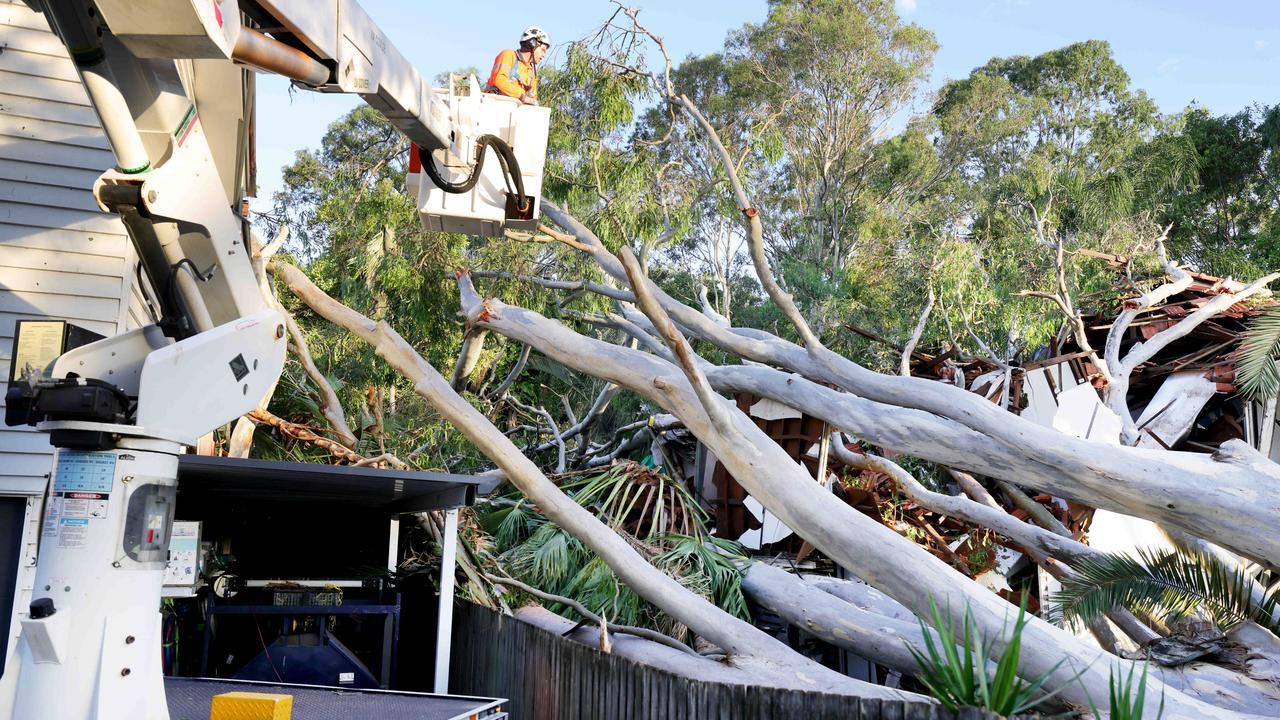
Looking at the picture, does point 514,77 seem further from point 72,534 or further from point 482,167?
point 72,534

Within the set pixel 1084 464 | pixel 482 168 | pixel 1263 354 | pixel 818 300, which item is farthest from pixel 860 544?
pixel 818 300

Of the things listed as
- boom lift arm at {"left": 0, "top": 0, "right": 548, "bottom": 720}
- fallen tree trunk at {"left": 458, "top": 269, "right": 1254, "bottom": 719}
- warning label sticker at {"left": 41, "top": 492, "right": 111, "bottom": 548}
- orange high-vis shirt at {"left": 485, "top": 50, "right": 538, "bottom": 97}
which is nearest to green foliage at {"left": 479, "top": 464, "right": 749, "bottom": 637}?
fallen tree trunk at {"left": 458, "top": 269, "right": 1254, "bottom": 719}

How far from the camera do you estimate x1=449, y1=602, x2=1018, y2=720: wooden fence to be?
→ 161 inches

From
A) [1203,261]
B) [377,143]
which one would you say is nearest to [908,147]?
[1203,261]

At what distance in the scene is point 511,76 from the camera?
6.34 m

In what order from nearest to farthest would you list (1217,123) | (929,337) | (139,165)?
(139,165) → (929,337) → (1217,123)

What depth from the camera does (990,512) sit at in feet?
31.8

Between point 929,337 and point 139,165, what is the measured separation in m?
15.8

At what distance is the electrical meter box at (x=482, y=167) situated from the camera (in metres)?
5.84

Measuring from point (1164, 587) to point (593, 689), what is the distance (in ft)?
12.5

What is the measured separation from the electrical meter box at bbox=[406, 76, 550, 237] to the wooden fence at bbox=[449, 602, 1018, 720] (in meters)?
2.56

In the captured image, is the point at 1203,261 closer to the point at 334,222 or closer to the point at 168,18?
the point at 334,222

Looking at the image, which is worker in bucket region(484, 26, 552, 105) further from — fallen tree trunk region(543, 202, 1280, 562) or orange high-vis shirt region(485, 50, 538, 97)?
fallen tree trunk region(543, 202, 1280, 562)

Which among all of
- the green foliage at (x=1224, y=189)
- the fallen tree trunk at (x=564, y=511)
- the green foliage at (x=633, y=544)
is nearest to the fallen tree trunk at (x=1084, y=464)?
the fallen tree trunk at (x=564, y=511)
